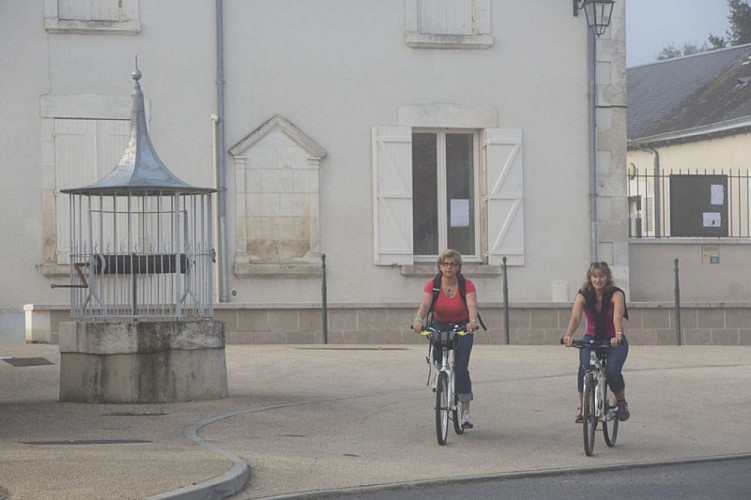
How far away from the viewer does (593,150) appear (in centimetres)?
2250

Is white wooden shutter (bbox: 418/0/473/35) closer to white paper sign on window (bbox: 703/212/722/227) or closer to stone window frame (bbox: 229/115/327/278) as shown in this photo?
stone window frame (bbox: 229/115/327/278)

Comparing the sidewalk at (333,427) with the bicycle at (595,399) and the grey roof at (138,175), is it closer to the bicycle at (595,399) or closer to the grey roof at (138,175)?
the bicycle at (595,399)

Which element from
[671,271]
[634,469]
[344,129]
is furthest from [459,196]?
[634,469]

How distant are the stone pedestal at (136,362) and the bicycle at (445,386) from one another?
9.37 feet

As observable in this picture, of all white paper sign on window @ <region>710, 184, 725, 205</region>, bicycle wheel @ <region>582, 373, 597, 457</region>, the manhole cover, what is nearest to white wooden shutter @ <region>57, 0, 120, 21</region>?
the manhole cover

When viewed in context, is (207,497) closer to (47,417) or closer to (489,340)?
(47,417)

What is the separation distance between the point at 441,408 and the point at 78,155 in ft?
35.7

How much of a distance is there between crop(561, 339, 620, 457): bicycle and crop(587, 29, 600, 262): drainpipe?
11014mm

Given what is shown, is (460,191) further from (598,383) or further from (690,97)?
(690,97)

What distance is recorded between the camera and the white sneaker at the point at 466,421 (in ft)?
39.5

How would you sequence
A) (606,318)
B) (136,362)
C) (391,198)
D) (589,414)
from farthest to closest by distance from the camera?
(391,198) → (136,362) → (606,318) → (589,414)

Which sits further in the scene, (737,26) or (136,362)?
(737,26)

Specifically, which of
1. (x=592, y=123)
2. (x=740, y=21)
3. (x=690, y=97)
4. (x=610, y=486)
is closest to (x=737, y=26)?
(x=740, y=21)

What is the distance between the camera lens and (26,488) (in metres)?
8.45
